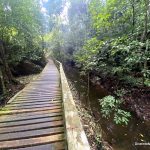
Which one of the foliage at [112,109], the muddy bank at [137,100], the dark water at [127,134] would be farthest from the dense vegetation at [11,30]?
the muddy bank at [137,100]

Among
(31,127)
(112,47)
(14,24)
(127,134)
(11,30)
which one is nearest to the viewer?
(31,127)

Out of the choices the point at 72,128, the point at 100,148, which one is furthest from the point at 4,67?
the point at 72,128

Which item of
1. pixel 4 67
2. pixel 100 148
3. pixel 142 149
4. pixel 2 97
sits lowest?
pixel 142 149

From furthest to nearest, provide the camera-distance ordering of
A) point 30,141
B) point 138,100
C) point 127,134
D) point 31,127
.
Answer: point 138,100
point 127,134
point 31,127
point 30,141

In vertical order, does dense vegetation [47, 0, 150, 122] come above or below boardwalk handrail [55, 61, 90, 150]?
above

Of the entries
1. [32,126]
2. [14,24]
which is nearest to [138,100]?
[32,126]

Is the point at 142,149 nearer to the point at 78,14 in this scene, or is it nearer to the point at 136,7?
the point at 136,7

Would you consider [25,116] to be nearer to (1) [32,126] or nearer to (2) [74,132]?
(1) [32,126]

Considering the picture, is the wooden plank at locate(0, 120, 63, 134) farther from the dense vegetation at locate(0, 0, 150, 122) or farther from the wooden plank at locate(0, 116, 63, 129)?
the dense vegetation at locate(0, 0, 150, 122)

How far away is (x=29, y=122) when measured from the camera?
3918 mm

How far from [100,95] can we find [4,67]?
Answer: 6.06m

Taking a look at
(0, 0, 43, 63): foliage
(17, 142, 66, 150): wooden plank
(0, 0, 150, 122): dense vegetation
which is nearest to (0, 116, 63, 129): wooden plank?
(17, 142, 66, 150): wooden plank

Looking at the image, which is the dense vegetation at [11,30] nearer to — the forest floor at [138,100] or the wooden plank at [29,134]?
the wooden plank at [29,134]

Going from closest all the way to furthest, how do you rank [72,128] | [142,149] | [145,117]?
[72,128] < [142,149] < [145,117]
